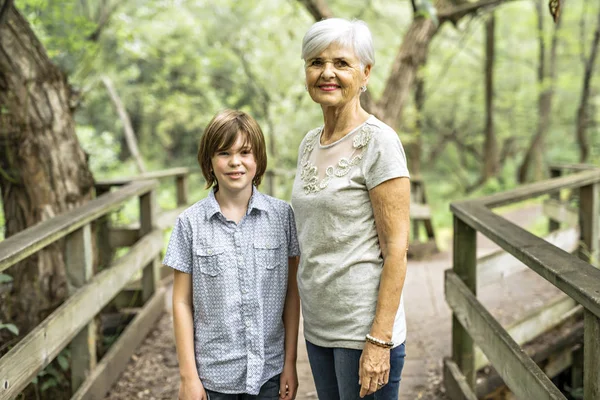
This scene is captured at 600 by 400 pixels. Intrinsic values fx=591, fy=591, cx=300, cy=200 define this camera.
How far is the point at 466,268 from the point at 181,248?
1.84 m

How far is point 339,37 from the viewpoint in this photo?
1.79 metres

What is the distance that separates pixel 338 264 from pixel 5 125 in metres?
2.76

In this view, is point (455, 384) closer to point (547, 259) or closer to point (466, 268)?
Answer: point (466, 268)

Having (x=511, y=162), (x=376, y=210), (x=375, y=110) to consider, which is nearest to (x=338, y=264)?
(x=376, y=210)

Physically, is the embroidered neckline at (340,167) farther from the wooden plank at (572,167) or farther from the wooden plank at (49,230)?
the wooden plank at (572,167)

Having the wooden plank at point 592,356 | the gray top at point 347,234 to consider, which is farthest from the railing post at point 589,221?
the gray top at point 347,234

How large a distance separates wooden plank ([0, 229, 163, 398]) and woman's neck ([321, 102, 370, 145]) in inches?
56.1

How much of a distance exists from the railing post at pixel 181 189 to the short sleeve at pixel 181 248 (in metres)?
5.08

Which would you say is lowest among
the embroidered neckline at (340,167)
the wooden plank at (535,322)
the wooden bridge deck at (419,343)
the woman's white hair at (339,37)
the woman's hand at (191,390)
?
the wooden bridge deck at (419,343)

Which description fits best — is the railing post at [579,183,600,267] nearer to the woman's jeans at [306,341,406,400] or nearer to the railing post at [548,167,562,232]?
the railing post at [548,167,562,232]

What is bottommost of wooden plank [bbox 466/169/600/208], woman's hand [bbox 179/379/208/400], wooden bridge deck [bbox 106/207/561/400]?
wooden bridge deck [bbox 106/207/561/400]

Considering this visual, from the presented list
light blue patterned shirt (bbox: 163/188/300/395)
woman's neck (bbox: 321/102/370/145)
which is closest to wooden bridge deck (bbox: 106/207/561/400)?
light blue patterned shirt (bbox: 163/188/300/395)

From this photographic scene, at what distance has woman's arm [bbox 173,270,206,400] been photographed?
1856 mm

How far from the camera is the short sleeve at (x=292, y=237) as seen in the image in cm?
200
